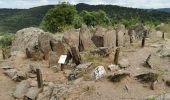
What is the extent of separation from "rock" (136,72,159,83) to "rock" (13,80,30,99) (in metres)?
5.27

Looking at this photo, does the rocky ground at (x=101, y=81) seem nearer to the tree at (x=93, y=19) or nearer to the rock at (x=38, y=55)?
the rock at (x=38, y=55)

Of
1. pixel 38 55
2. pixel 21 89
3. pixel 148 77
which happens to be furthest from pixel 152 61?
pixel 21 89

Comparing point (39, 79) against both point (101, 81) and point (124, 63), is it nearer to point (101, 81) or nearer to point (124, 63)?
point (101, 81)

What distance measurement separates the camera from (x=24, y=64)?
19.7 meters

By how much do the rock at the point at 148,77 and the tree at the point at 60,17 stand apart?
130ft

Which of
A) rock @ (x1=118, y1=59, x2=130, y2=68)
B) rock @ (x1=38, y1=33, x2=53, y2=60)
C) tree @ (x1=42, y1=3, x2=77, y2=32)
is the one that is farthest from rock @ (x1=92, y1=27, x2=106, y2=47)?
tree @ (x1=42, y1=3, x2=77, y2=32)

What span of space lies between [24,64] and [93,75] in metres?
5.24

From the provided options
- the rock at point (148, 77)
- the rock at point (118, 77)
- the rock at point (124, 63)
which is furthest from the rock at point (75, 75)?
the rock at point (148, 77)

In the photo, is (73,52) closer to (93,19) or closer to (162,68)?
(162,68)

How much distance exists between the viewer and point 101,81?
1583cm

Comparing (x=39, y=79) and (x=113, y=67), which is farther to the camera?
(x=113, y=67)

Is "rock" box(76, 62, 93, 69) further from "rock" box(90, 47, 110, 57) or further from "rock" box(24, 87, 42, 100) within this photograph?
"rock" box(24, 87, 42, 100)

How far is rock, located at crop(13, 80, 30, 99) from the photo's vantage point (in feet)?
52.5

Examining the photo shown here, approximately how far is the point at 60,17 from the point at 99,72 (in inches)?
1556
